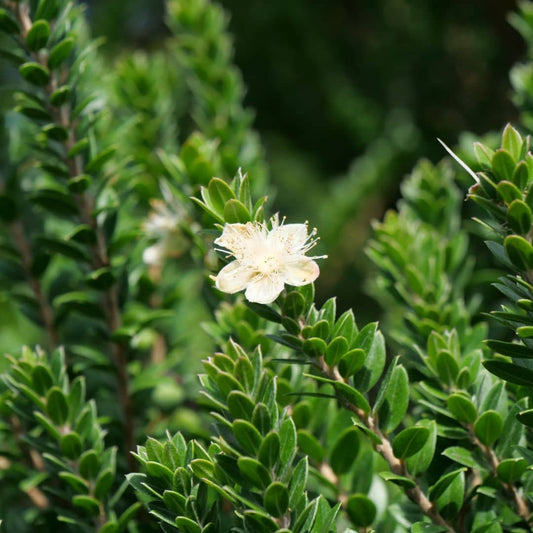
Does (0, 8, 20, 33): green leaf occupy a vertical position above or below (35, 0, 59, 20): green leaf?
below

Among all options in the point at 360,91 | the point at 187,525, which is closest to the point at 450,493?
the point at 187,525

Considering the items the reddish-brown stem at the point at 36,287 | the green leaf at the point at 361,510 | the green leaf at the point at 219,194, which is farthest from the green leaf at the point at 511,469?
the reddish-brown stem at the point at 36,287

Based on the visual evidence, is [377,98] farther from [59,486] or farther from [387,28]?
[59,486]

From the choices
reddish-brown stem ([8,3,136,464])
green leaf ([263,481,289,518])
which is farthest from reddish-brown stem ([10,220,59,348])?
green leaf ([263,481,289,518])

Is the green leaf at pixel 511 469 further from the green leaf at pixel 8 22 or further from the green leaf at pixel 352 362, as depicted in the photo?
the green leaf at pixel 8 22

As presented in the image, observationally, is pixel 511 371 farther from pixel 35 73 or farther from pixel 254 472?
pixel 35 73

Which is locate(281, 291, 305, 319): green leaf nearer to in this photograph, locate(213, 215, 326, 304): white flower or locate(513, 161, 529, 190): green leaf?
locate(213, 215, 326, 304): white flower

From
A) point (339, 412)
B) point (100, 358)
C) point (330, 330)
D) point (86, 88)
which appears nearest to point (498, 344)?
point (330, 330)

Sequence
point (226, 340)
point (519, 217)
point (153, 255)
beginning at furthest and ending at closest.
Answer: point (153, 255) < point (226, 340) < point (519, 217)
